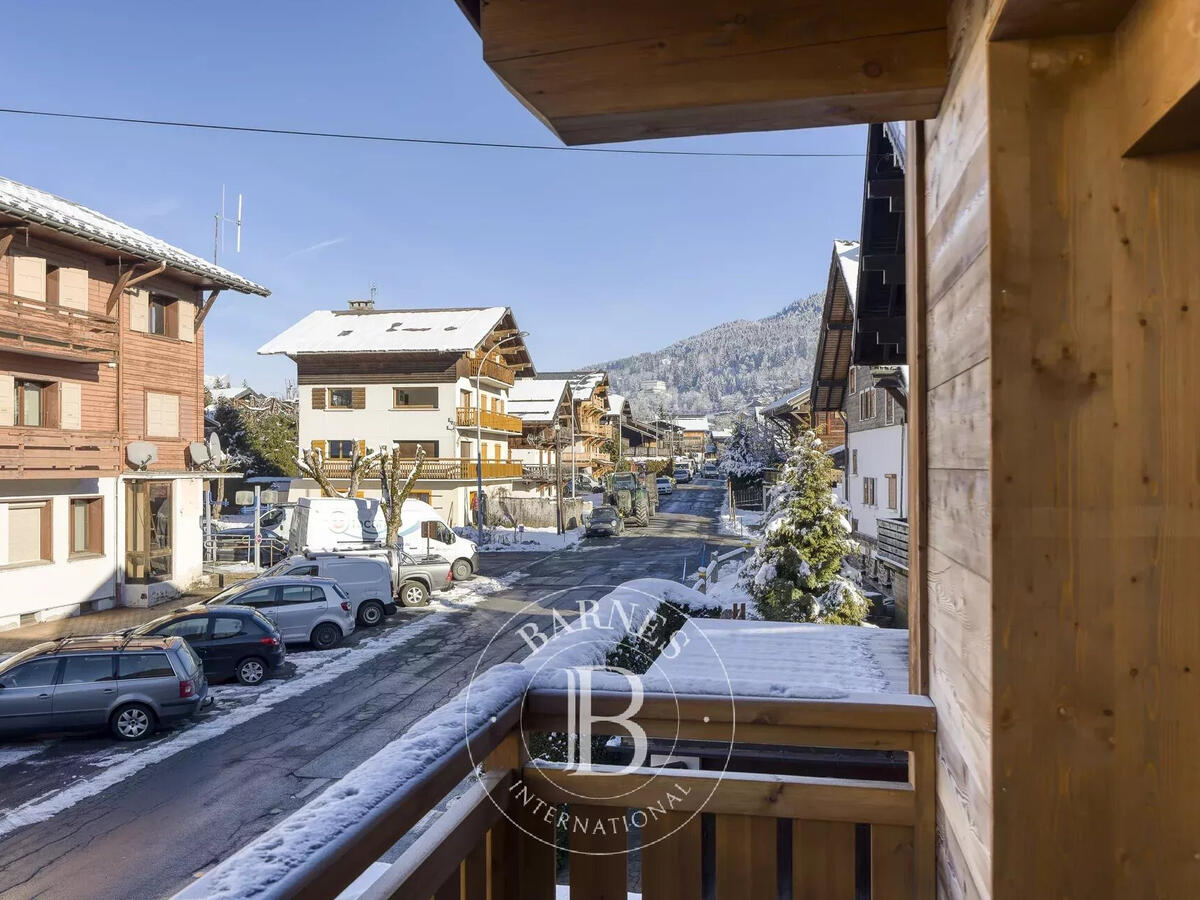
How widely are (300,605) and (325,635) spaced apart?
71cm

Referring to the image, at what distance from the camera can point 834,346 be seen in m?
19.5

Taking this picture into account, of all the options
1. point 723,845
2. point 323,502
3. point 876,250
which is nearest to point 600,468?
point 323,502

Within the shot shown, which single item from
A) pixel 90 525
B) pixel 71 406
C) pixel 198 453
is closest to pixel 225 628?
pixel 90 525

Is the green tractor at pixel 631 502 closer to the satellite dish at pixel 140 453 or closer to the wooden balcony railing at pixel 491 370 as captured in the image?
the wooden balcony railing at pixel 491 370

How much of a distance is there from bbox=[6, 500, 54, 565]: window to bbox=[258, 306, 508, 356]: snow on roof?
18.5 meters

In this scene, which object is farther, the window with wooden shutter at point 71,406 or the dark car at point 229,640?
the window with wooden shutter at point 71,406

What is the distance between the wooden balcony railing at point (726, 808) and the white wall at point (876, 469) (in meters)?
13.2

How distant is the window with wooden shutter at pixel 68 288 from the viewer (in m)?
16.2

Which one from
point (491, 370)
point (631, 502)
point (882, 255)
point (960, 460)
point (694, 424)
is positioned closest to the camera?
point (960, 460)

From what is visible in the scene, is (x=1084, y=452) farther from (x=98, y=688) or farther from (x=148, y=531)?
(x=148, y=531)

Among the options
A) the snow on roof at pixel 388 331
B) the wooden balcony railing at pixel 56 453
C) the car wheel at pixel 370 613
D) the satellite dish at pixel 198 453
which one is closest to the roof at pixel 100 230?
the wooden balcony railing at pixel 56 453

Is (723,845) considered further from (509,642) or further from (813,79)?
(509,642)

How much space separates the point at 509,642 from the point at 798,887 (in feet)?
39.5

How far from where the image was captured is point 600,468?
182 ft
